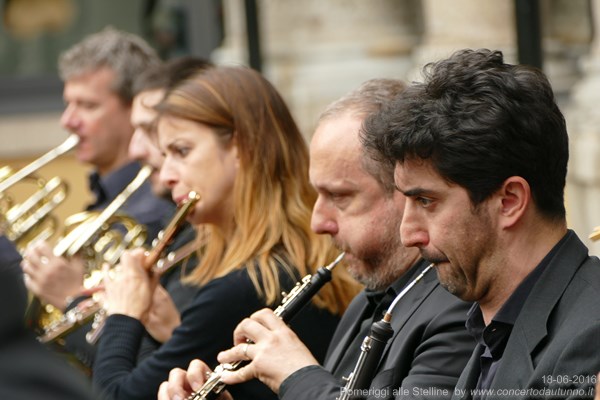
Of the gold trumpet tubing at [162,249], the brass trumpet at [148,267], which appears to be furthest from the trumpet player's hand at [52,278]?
the gold trumpet tubing at [162,249]

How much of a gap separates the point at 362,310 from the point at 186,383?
1.52ft

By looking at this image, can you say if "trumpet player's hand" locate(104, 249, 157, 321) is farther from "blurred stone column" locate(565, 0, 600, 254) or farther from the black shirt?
"blurred stone column" locate(565, 0, 600, 254)

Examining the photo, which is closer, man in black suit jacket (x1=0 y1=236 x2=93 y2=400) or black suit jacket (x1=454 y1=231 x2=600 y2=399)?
man in black suit jacket (x1=0 y1=236 x2=93 y2=400)

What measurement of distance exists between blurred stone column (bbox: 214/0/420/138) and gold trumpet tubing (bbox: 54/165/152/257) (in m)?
2.34

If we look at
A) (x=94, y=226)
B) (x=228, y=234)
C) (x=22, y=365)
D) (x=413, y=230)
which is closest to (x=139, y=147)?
(x=94, y=226)

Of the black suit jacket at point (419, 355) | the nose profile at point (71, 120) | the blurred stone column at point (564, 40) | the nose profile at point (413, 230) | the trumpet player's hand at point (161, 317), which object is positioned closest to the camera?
the nose profile at point (413, 230)

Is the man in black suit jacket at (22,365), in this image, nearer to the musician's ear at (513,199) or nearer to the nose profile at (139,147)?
the musician's ear at (513,199)

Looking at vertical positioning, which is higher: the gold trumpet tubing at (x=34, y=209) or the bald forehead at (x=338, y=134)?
the bald forehead at (x=338, y=134)

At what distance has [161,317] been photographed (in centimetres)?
409

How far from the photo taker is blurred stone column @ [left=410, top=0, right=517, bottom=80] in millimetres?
6527

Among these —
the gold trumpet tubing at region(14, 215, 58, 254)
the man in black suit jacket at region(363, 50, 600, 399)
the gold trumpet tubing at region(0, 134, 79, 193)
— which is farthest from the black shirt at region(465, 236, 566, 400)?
the gold trumpet tubing at region(0, 134, 79, 193)

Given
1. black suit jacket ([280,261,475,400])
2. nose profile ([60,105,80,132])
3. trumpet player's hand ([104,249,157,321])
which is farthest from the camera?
nose profile ([60,105,80,132])

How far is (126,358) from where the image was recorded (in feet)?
12.2

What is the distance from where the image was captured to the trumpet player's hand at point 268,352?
295cm
